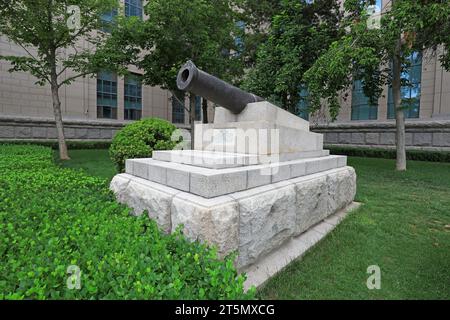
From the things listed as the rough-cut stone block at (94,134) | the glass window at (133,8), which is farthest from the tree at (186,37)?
the glass window at (133,8)

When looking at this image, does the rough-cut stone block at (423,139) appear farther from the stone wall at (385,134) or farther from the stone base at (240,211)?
the stone base at (240,211)

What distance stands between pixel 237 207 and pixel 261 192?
1.84 feet

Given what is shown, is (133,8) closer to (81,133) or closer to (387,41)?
(81,133)

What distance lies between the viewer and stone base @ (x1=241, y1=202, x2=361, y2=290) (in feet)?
9.77

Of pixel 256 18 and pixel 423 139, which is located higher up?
pixel 256 18

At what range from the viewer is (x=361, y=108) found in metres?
18.7

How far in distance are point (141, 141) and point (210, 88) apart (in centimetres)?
356

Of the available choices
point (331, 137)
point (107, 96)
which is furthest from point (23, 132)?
point (331, 137)

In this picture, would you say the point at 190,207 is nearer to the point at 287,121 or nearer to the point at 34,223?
the point at 34,223

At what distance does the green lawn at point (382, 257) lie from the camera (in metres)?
2.87

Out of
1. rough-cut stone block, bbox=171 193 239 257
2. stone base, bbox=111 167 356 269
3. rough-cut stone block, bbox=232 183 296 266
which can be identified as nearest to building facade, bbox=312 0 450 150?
stone base, bbox=111 167 356 269

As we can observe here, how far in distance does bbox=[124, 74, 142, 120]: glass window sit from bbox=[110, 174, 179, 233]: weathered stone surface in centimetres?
2197

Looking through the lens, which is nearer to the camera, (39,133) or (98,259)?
(98,259)
